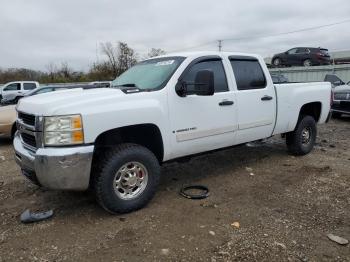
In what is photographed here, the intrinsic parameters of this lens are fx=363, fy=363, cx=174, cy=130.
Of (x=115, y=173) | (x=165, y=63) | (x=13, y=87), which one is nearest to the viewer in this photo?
(x=115, y=173)

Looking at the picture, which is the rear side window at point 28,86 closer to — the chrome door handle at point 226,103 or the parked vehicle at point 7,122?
the parked vehicle at point 7,122

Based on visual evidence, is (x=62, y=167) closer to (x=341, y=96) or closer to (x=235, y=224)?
(x=235, y=224)

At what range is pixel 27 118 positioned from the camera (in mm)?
4109

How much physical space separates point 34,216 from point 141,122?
1618 millimetres

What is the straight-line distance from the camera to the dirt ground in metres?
3.37

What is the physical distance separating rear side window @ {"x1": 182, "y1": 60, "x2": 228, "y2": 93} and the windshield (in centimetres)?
22

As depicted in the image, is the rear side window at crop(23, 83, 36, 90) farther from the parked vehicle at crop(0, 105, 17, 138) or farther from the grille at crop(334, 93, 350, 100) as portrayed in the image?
the grille at crop(334, 93, 350, 100)

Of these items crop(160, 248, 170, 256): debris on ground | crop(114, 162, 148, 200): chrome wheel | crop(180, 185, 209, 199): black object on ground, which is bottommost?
crop(160, 248, 170, 256): debris on ground

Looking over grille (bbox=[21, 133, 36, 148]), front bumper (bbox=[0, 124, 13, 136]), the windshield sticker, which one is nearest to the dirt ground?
grille (bbox=[21, 133, 36, 148])

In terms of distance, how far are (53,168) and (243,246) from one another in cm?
202

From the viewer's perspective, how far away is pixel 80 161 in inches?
146

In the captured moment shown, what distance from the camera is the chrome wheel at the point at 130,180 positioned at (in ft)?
13.6

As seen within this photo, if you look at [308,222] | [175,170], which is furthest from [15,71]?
[308,222]

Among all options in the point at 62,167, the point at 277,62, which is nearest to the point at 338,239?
the point at 62,167
